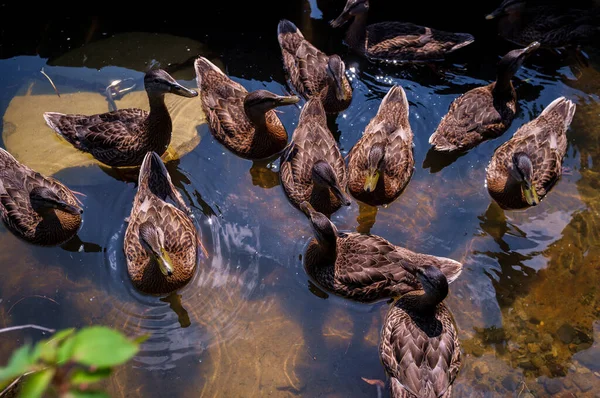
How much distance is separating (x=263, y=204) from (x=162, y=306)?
159 centimetres

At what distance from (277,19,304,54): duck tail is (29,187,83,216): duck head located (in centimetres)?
346

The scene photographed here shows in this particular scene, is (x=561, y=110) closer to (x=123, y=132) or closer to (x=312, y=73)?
(x=312, y=73)

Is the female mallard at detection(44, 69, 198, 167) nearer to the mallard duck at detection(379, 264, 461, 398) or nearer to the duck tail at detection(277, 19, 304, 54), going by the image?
the duck tail at detection(277, 19, 304, 54)

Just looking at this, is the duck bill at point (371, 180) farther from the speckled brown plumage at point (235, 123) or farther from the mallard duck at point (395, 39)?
the mallard duck at point (395, 39)

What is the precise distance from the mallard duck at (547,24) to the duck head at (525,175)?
2686mm

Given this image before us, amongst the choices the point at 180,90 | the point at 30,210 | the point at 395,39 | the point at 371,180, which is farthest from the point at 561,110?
the point at 30,210

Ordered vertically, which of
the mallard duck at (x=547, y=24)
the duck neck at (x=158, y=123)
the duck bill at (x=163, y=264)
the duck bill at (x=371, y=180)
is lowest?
the duck bill at (x=163, y=264)

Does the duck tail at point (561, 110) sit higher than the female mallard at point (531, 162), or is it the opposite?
the duck tail at point (561, 110)

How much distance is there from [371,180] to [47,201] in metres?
3.37

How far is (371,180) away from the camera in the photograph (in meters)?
5.48

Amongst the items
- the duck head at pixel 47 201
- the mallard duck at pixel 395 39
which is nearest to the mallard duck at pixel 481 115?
the mallard duck at pixel 395 39

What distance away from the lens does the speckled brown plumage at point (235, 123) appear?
20.0 ft

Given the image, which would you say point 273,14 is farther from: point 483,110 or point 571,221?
point 571,221

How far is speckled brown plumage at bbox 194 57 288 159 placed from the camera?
6.09 meters
